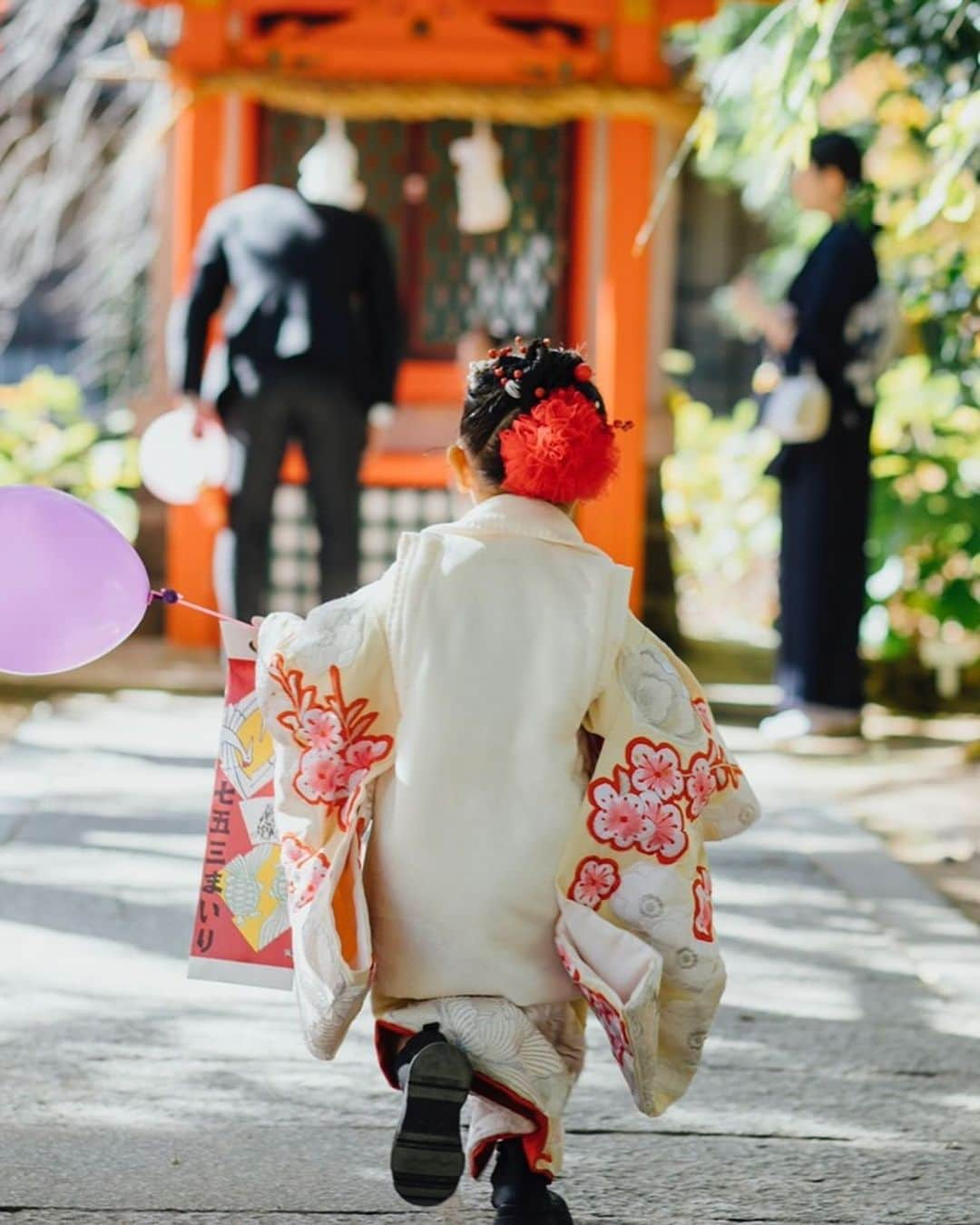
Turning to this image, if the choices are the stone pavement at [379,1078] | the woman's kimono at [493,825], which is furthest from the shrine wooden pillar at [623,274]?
the woman's kimono at [493,825]

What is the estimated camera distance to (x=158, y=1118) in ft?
10.2

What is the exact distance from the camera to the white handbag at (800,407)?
6.75 m

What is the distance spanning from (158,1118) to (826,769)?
3.76 meters

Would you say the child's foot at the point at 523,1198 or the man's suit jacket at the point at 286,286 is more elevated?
the man's suit jacket at the point at 286,286

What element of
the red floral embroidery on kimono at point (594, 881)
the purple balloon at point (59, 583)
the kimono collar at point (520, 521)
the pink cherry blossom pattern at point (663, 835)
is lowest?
the red floral embroidery on kimono at point (594, 881)

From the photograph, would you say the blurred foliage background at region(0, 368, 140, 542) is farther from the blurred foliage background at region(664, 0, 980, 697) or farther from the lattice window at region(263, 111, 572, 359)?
the blurred foliage background at region(664, 0, 980, 697)

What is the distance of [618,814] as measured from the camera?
2670mm

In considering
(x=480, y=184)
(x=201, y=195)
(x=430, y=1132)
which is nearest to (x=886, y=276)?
(x=480, y=184)

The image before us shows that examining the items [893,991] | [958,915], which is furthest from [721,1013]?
[958,915]

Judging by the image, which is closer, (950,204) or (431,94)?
(950,204)

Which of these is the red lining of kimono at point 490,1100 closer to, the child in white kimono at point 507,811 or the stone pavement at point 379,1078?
the child in white kimono at point 507,811

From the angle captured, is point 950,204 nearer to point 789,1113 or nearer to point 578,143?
point 789,1113

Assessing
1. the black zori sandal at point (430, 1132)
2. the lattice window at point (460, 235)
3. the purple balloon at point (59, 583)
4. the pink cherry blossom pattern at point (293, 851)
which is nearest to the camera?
the black zori sandal at point (430, 1132)

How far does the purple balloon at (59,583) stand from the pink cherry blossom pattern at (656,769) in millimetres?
730
